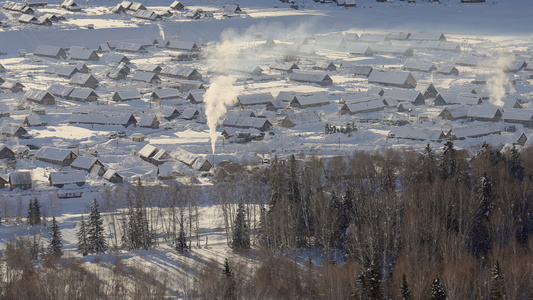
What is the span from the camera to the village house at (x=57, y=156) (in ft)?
155

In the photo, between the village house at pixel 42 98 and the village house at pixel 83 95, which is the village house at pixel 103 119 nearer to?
the village house at pixel 42 98

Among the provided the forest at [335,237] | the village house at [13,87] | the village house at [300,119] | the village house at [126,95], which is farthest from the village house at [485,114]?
the village house at [13,87]

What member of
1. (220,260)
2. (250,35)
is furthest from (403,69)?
(220,260)

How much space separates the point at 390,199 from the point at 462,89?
110 feet

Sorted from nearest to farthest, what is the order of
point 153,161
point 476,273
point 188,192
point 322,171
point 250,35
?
point 476,273, point 188,192, point 322,171, point 153,161, point 250,35

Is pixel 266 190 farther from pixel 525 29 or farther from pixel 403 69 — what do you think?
pixel 525 29

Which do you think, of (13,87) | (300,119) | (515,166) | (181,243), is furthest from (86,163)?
(13,87)

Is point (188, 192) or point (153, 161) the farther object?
point (153, 161)

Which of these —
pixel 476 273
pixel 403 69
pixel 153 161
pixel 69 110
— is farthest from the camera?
pixel 403 69

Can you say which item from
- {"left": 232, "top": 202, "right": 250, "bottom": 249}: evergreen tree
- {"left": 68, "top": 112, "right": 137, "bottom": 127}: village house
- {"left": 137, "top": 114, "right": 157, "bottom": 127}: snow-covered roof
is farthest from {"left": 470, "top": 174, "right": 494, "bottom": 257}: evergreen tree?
{"left": 68, "top": 112, "right": 137, "bottom": 127}: village house

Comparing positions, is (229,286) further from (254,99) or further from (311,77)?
(311,77)

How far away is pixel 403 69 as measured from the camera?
255 feet

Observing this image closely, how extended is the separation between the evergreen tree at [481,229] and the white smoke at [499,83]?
29699mm

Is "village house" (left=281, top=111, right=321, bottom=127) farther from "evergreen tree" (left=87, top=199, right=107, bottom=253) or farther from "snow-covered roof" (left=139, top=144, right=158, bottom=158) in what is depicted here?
"evergreen tree" (left=87, top=199, right=107, bottom=253)
